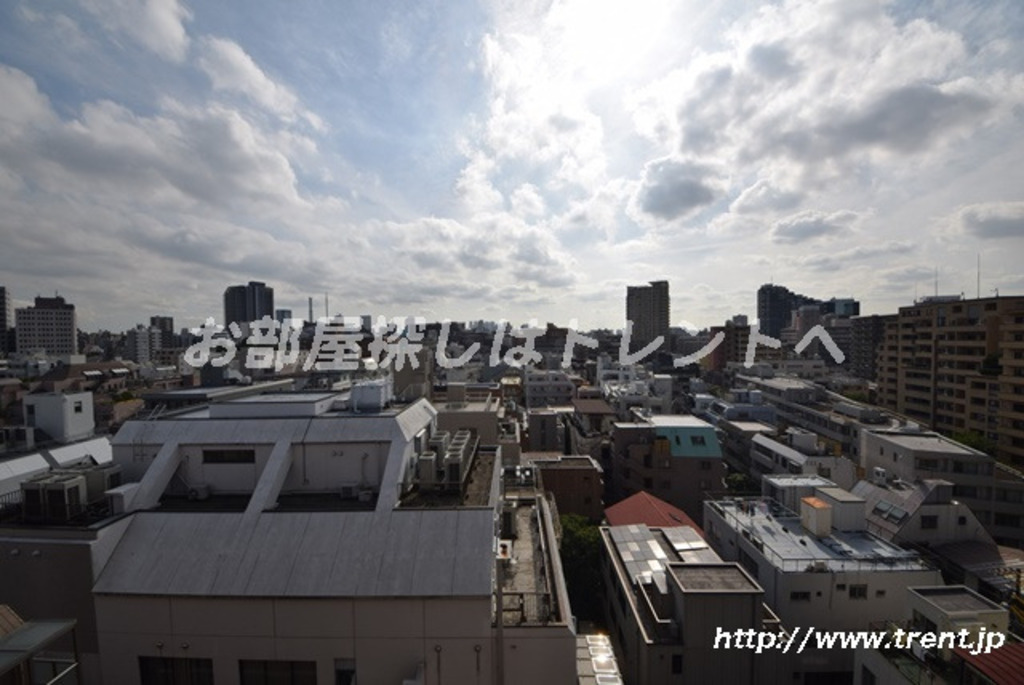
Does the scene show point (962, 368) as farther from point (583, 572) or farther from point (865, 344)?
point (865, 344)

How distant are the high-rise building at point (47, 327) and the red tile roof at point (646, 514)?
13858 cm

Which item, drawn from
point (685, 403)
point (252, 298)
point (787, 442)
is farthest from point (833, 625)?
point (252, 298)

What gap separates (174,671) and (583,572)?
1669 centimetres

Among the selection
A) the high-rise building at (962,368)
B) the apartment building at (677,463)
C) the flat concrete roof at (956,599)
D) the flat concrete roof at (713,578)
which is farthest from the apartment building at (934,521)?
the high-rise building at (962,368)

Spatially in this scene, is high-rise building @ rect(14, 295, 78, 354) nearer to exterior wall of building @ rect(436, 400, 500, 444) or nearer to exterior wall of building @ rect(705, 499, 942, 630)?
exterior wall of building @ rect(436, 400, 500, 444)

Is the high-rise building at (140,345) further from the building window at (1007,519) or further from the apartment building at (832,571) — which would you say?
Answer: the building window at (1007,519)

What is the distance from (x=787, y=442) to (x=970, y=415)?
1897 cm

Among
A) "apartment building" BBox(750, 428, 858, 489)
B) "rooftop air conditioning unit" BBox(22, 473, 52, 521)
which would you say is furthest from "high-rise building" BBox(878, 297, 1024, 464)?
A: "rooftop air conditioning unit" BBox(22, 473, 52, 521)

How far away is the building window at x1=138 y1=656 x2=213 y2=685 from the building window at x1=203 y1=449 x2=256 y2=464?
529 centimetres

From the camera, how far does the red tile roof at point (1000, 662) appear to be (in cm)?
1047

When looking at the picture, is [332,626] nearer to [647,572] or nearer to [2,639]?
[2,639]

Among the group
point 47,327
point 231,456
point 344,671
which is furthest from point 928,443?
point 47,327

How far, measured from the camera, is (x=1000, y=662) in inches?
428

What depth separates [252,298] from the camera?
Result: 163 metres
